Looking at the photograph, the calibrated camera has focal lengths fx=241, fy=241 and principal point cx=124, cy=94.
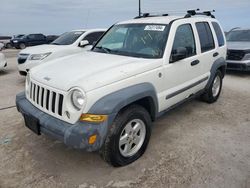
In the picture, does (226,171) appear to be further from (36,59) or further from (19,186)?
(36,59)

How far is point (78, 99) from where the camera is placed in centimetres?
263

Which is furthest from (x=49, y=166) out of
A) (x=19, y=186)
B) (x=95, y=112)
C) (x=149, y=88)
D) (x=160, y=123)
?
(x=160, y=123)

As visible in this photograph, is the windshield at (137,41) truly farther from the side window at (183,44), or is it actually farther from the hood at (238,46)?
the hood at (238,46)

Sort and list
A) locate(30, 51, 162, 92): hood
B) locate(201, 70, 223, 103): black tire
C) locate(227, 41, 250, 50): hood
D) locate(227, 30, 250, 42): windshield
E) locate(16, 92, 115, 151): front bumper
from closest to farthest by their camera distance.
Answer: locate(16, 92, 115, 151): front bumper
locate(30, 51, 162, 92): hood
locate(201, 70, 223, 103): black tire
locate(227, 41, 250, 50): hood
locate(227, 30, 250, 42): windshield

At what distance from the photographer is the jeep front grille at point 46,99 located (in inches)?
107

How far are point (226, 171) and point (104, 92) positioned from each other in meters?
1.77

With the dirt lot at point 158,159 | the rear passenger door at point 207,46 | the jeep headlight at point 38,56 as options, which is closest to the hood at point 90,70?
the dirt lot at point 158,159

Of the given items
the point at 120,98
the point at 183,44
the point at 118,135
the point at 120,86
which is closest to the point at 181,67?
the point at 183,44

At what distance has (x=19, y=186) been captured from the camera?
2.70m

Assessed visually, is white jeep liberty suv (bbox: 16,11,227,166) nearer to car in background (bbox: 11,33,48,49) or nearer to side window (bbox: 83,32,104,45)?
side window (bbox: 83,32,104,45)

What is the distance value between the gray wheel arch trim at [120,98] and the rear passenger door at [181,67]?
54 cm

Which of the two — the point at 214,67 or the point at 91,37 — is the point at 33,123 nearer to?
the point at 214,67

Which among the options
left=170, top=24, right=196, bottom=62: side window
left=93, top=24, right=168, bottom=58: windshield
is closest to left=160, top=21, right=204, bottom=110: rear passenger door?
left=170, top=24, right=196, bottom=62: side window

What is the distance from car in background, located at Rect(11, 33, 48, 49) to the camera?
22828mm
